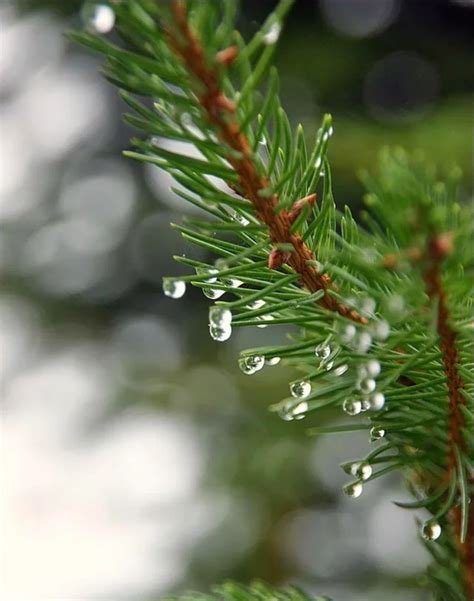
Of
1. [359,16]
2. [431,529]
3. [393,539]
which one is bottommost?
[393,539]

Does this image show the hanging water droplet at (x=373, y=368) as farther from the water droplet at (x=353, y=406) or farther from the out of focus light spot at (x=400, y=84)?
the out of focus light spot at (x=400, y=84)

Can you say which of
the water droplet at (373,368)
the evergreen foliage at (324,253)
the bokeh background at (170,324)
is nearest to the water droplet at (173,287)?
the evergreen foliage at (324,253)

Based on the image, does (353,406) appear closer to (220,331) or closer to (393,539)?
(220,331)

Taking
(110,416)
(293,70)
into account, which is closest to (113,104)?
(293,70)

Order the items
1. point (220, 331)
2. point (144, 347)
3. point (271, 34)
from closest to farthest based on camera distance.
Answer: point (271, 34)
point (220, 331)
point (144, 347)

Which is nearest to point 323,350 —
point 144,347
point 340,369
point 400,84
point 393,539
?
point 340,369

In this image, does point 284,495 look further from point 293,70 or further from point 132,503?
point 293,70
